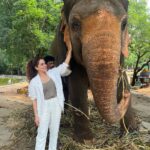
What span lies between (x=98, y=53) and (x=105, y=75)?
316 millimetres

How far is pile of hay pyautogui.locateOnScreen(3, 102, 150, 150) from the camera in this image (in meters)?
6.70

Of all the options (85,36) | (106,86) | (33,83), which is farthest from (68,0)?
(106,86)

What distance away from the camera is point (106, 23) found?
5.57 m

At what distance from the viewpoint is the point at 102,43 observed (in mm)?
5410

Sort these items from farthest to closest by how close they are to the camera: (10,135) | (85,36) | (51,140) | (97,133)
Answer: (10,135) < (97,133) < (51,140) < (85,36)

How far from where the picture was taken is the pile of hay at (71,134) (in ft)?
22.0

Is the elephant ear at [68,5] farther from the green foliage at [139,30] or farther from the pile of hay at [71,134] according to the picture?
the green foliage at [139,30]

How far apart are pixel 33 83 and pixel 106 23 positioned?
55.8 inches

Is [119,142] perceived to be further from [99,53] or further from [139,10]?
[139,10]

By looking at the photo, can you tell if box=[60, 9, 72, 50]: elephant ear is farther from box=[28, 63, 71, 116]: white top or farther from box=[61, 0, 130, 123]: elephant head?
box=[28, 63, 71, 116]: white top

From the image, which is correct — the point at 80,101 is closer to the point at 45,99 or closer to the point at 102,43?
the point at 45,99

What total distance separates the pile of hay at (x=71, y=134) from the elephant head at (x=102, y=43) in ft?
2.69

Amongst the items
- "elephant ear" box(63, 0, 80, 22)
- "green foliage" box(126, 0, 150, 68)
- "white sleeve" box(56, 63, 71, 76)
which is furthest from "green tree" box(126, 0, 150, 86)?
"white sleeve" box(56, 63, 71, 76)

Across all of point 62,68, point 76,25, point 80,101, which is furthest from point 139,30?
point 76,25
